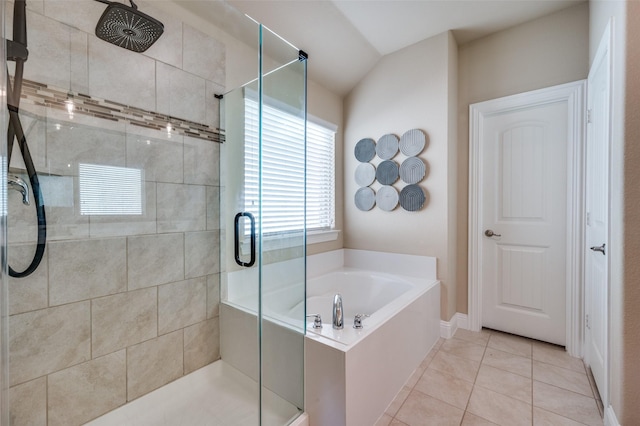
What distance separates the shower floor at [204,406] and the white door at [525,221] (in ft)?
6.88

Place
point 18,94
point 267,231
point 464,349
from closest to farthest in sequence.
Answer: point 18,94
point 267,231
point 464,349

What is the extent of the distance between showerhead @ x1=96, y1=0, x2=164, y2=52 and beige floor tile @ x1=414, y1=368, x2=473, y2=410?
259 cm

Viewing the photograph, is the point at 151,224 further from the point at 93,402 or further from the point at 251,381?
the point at 251,381

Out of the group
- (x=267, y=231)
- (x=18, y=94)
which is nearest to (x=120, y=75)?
(x=18, y=94)

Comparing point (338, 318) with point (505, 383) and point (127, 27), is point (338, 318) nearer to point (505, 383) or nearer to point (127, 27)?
point (505, 383)

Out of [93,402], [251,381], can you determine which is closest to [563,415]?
[251,381]

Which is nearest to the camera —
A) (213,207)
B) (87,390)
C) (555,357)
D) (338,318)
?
(87,390)

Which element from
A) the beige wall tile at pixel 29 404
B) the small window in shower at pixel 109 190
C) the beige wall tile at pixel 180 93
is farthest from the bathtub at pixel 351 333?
the beige wall tile at pixel 180 93

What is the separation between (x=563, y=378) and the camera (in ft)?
6.06

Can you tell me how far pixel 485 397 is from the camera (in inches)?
65.7

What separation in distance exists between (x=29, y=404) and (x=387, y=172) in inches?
108

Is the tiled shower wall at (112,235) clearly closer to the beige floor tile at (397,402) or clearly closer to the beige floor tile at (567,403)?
the beige floor tile at (397,402)

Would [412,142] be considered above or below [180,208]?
above

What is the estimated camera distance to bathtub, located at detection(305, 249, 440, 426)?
132 cm
